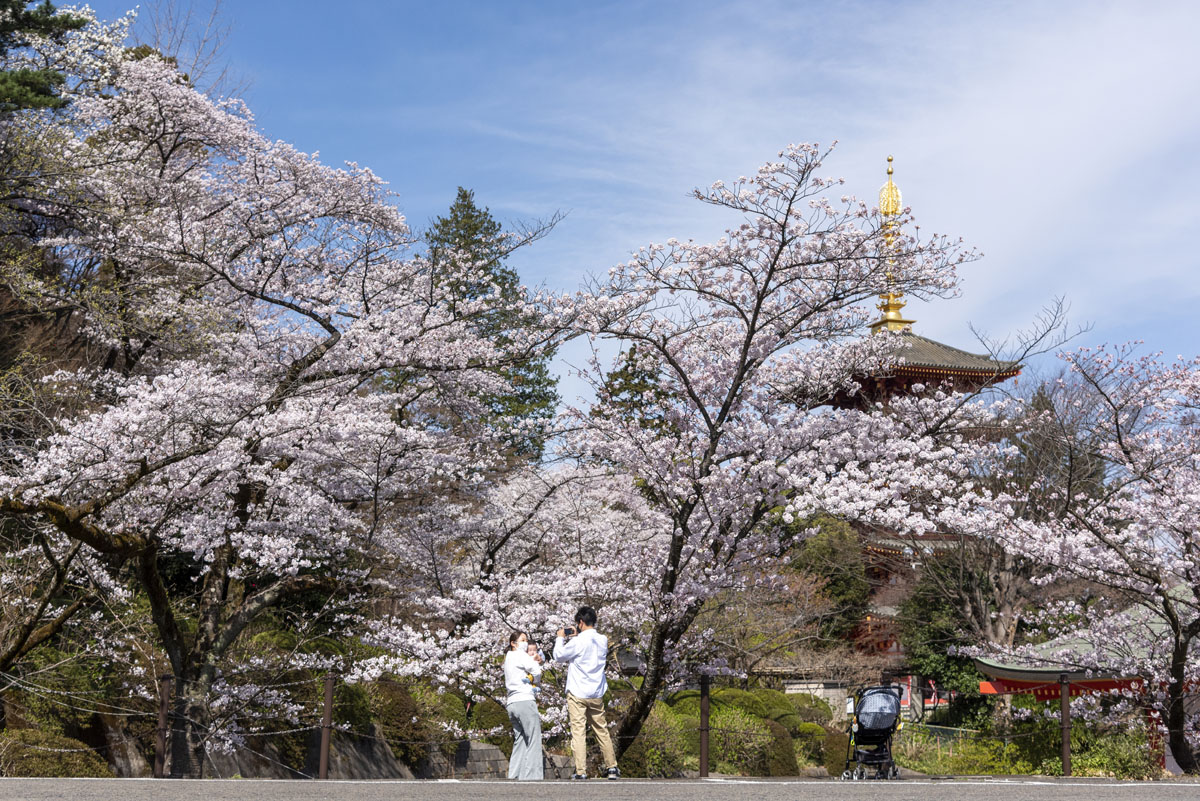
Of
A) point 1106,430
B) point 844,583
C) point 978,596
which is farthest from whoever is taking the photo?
point 844,583

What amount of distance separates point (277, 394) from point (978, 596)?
1735cm

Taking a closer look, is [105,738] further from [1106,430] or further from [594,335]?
[1106,430]

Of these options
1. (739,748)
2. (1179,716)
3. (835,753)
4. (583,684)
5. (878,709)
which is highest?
(583,684)

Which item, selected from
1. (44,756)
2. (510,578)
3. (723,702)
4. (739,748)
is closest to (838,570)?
(723,702)

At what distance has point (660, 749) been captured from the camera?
50.4ft

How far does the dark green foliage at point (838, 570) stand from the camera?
2828cm

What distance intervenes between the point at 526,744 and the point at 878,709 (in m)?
4.44

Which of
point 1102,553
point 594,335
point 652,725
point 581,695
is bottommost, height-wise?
point 652,725

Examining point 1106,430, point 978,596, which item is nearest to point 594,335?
point 1106,430

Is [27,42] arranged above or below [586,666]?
above

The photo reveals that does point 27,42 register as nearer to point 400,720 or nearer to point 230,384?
point 230,384

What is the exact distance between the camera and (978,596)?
2298 cm

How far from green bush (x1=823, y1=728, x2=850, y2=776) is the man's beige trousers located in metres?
13.8

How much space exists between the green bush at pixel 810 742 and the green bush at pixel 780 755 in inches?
67.3
